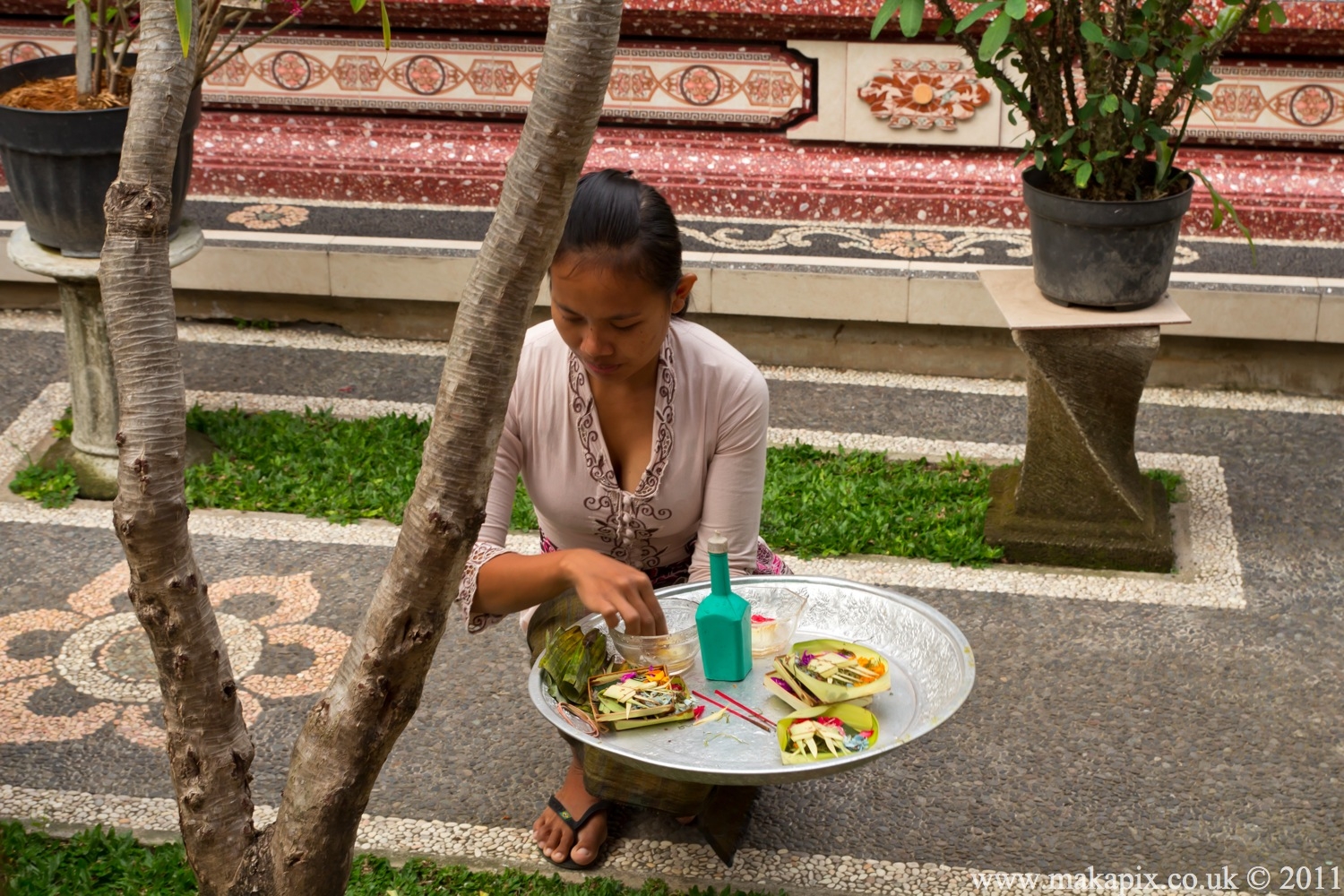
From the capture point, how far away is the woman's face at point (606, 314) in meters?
2.32

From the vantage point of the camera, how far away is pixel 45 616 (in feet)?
12.4

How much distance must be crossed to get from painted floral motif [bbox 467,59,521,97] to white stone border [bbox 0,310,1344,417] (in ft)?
3.93

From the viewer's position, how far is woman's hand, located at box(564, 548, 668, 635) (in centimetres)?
227

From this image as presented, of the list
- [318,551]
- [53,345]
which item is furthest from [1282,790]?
[53,345]

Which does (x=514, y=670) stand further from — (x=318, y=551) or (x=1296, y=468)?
(x=1296, y=468)

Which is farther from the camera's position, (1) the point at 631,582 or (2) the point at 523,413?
(2) the point at 523,413

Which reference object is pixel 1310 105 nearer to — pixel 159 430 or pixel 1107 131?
pixel 1107 131

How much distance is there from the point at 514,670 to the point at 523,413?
3.56 feet

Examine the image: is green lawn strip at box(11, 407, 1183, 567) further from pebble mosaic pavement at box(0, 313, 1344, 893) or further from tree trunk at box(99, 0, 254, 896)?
tree trunk at box(99, 0, 254, 896)

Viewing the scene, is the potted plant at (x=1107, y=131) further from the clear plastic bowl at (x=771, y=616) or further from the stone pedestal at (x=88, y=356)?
the stone pedestal at (x=88, y=356)

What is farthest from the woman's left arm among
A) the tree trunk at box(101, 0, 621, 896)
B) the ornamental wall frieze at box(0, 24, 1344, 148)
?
the ornamental wall frieze at box(0, 24, 1344, 148)

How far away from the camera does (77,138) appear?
405 cm

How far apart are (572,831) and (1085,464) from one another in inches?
72.1

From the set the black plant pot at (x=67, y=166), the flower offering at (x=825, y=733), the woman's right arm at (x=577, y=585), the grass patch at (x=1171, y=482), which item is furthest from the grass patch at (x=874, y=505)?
the black plant pot at (x=67, y=166)
